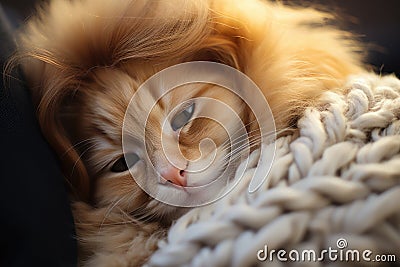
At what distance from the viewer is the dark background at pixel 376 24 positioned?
0.59 meters

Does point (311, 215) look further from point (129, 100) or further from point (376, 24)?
point (376, 24)

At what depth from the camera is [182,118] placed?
46 cm

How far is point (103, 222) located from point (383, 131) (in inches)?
10.7

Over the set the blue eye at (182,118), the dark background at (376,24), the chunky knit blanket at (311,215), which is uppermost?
the dark background at (376,24)

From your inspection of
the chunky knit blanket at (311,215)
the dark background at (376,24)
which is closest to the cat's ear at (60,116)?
the chunky knit blanket at (311,215)

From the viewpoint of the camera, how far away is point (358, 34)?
0.61 meters

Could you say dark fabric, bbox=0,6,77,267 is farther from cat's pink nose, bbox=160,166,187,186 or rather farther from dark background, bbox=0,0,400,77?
dark background, bbox=0,0,400,77

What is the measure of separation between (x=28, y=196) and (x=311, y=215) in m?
0.26

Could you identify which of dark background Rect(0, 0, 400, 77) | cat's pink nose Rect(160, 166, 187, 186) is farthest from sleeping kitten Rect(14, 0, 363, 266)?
dark background Rect(0, 0, 400, 77)

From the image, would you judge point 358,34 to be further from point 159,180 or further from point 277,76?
point 159,180

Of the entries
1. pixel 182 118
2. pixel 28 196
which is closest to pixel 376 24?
pixel 182 118

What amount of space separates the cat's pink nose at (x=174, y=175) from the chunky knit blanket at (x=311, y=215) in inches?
1.5

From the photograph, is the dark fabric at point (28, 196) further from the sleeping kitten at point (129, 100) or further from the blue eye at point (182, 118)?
the blue eye at point (182, 118)

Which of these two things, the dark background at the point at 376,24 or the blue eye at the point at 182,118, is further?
the dark background at the point at 376,24
